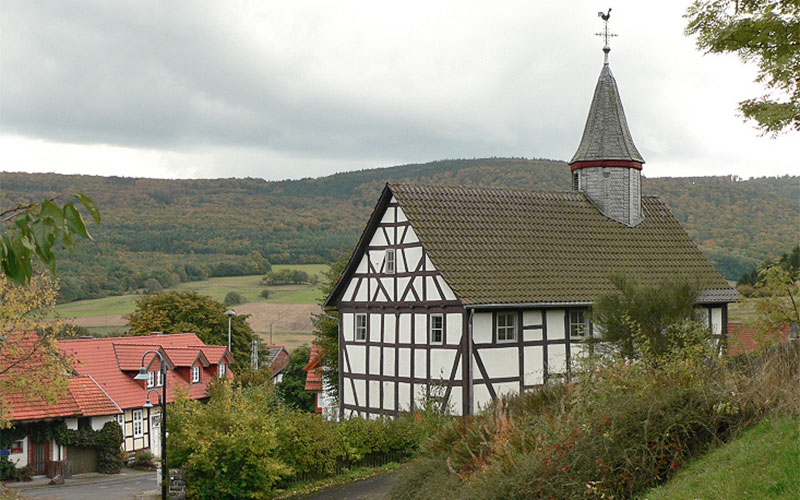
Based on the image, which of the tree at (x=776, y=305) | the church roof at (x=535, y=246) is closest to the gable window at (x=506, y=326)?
the church roof at (x=535, y=246)

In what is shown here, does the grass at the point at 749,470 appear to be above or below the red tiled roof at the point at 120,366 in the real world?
above

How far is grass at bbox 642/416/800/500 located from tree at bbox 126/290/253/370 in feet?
164

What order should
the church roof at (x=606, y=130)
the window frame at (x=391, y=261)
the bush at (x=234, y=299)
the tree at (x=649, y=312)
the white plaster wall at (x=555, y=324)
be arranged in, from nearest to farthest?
1. the tree at (x=649, y=312)
2. the white plaster wall at (x=555, y=324)
3. the window frame at (x=391, y=261)
4. the church roof at (x=606, y=130)
5. the bush at (x=234, y=299)

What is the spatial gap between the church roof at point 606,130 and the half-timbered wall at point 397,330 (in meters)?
8.99

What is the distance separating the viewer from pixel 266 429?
18609mm

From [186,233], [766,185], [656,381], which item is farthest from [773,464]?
[186,233]

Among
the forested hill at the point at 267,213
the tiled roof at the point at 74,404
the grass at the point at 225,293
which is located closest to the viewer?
the tiled roof at the point at 74,404

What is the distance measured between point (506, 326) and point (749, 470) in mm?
15710

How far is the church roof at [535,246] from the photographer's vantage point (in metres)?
23.9

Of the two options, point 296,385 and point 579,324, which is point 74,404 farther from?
point 579,324

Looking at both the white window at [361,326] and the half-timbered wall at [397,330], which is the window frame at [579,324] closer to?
the half-timbered wall at [397,330]

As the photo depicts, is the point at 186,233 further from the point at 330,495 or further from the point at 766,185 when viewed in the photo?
the point at 330,495

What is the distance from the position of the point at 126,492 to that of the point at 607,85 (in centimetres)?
2200

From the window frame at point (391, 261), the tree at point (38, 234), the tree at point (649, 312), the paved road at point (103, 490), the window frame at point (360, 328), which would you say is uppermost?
the window frame at point (391, 261)
